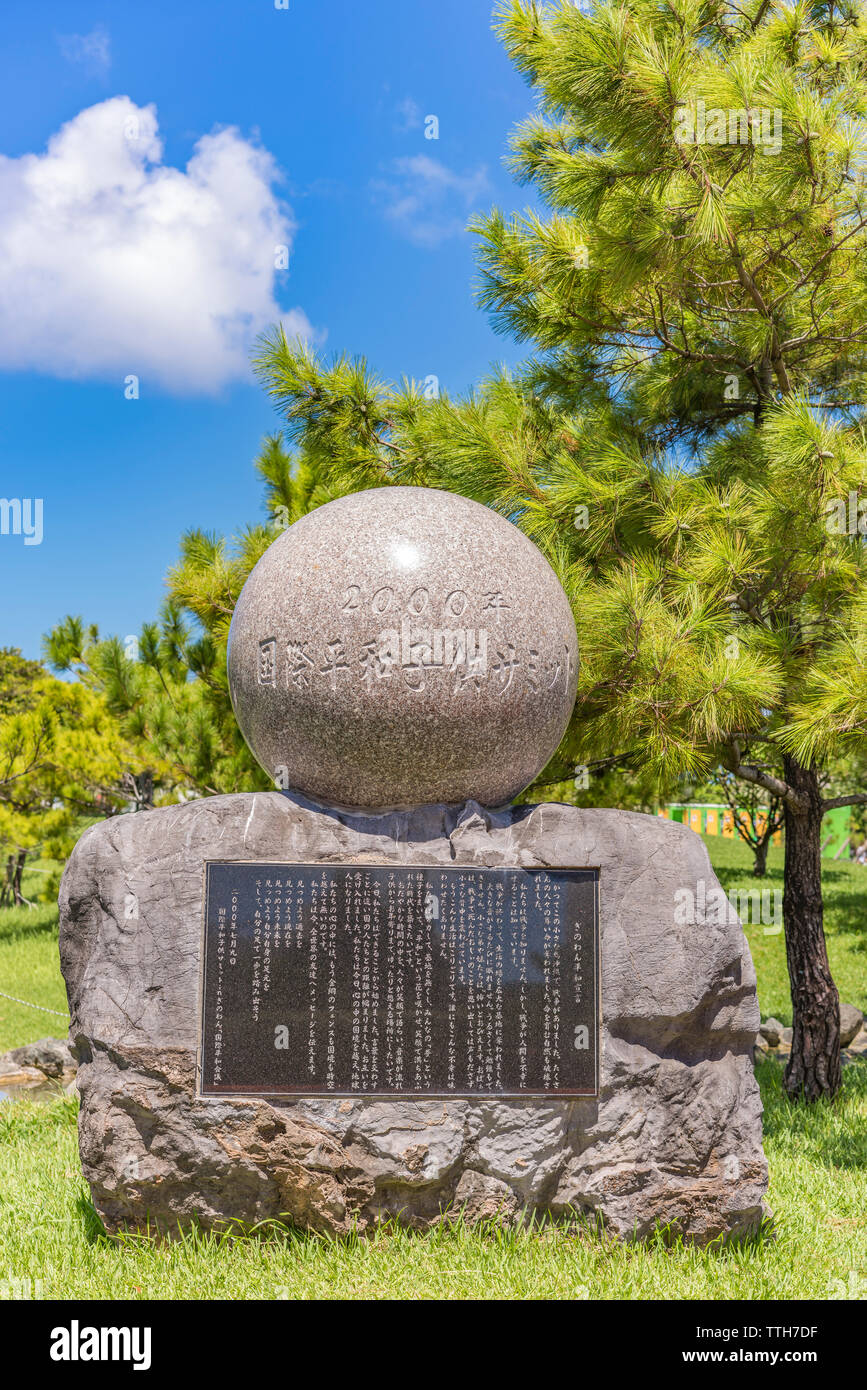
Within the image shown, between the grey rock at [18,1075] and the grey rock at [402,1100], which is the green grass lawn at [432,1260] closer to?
the grey rock at [402,1100]

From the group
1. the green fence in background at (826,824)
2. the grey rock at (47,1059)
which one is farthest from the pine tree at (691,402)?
the green fence in background at (826,824)

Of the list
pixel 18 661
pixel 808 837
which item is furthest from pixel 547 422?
pixel 18 661

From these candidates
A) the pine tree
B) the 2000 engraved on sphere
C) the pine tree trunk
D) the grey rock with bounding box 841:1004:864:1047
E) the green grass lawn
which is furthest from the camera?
the grey rock with bounding box 841:1004:864:1047

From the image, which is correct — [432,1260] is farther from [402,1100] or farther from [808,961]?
[808,961]

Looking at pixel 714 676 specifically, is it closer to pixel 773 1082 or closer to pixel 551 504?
pixel 551 504

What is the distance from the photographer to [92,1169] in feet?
11.3

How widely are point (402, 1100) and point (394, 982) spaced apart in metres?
0.40

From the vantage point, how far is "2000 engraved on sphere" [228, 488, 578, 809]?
3551mm

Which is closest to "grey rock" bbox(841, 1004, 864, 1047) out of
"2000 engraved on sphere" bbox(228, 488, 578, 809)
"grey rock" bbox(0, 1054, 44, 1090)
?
"2000 engraved on sphere" bbox(228, 488, 578, 809)

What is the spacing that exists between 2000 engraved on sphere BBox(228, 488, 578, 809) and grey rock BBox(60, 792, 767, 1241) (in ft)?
0.59

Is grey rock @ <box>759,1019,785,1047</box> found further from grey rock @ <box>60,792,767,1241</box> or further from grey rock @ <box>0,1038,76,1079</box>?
grey rock @ <box>0,1038,76,1079</box>

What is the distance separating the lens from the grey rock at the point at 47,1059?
7.01 meters

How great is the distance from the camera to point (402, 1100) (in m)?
3.49

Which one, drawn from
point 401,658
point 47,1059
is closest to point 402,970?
point 401,658
